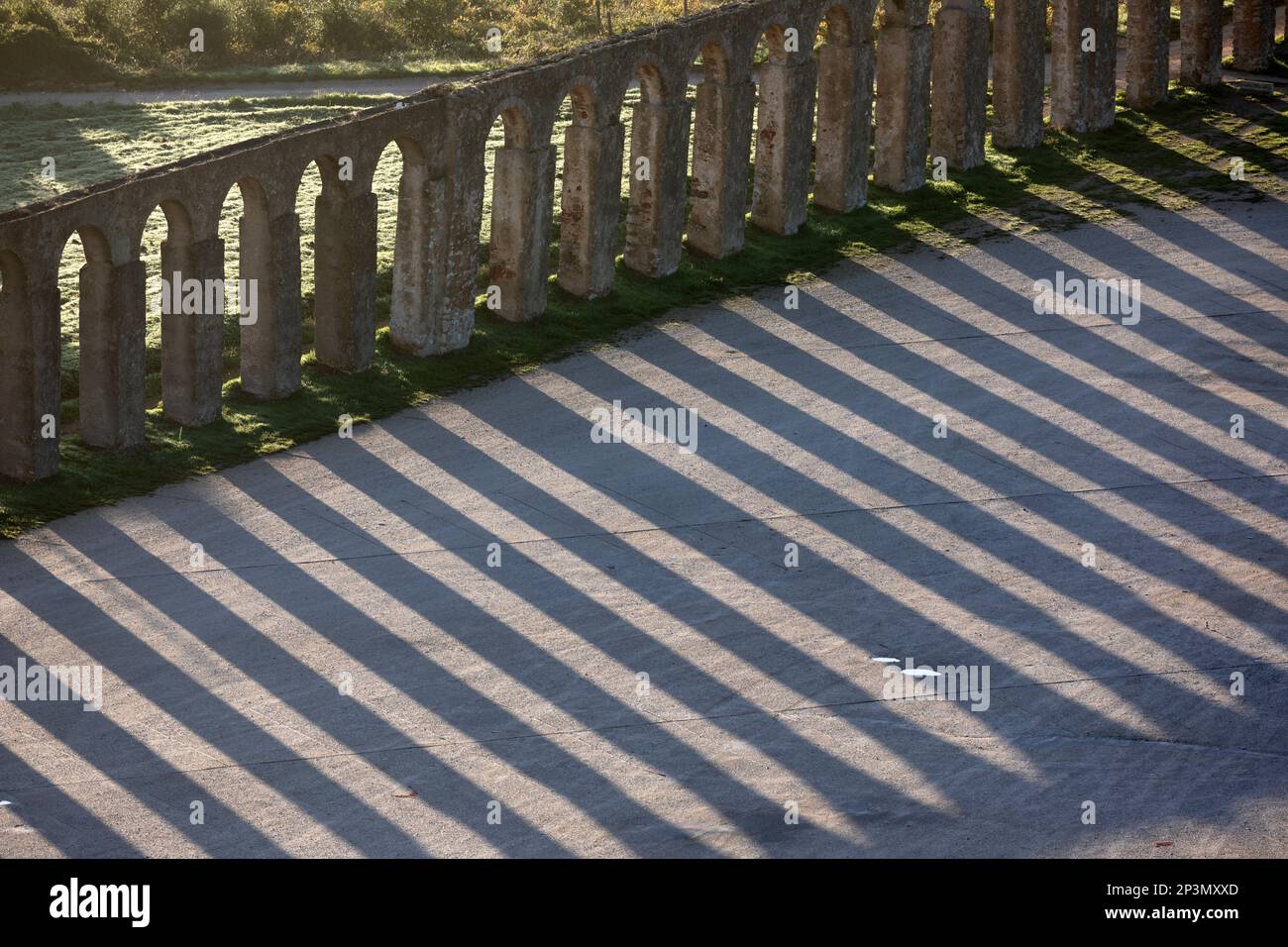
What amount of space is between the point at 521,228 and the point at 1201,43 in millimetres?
17383

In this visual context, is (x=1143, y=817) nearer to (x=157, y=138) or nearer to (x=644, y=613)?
(x=644, y=613)

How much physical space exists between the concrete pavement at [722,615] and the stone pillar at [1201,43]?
11.8 m

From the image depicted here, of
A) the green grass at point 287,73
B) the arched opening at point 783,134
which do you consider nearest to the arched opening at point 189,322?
the arched opening at point 783,134

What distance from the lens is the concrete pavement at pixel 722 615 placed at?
19.4 m

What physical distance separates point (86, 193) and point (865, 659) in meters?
10.9

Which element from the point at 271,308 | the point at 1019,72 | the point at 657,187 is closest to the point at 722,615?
the point at 271,308

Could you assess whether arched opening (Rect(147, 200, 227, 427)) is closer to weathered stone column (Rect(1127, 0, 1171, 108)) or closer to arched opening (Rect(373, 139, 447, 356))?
arched opening (Rect(373, 139, 447, 356))

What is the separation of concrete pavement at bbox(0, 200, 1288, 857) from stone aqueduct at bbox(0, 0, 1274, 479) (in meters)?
1.82

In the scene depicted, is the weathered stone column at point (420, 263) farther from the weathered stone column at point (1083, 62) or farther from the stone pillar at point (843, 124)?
the weathered stone column at point (1083, 62)

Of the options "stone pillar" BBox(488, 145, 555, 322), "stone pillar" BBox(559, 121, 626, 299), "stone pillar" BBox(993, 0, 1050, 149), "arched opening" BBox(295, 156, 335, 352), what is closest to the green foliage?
"arched opening" BBox(295, 156, 335, 352)

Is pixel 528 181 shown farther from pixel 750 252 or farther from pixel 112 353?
pixel 112 353

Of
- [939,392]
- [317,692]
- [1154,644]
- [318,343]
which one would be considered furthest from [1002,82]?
[317,692]

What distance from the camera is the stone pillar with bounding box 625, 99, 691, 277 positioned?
33312 mm

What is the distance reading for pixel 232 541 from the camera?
24.8 metres
